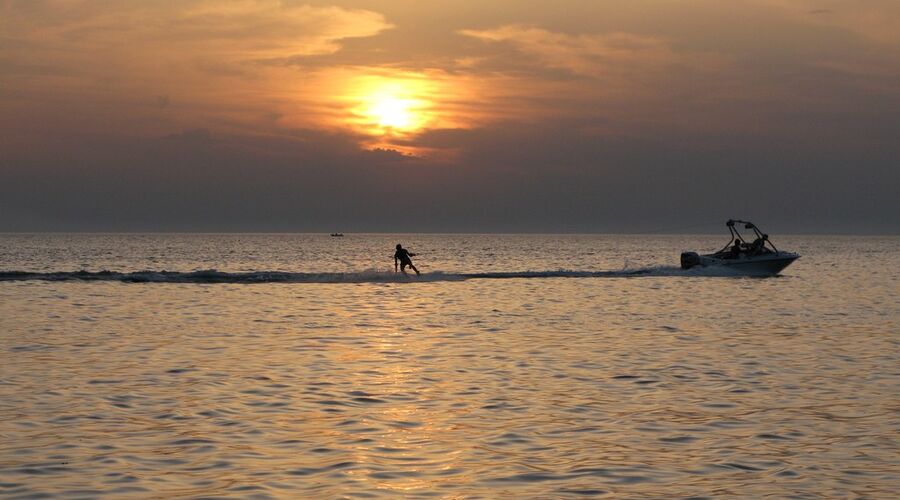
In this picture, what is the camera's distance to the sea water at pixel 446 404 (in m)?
11.5

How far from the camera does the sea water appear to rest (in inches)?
454

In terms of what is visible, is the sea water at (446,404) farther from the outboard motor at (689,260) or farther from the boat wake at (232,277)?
the outboard motor at (689,260)

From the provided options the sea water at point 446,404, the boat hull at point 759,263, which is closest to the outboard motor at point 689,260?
the boat hull at point 759,263

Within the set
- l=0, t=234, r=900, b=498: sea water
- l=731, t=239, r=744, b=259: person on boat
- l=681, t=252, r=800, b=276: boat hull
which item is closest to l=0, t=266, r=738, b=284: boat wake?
l=681, t=252, r=800, b=276: boat hull

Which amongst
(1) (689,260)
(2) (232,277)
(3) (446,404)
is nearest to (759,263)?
(1) (689,260)

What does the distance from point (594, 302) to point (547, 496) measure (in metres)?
33.2

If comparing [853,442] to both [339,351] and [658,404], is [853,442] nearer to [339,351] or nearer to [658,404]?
[658,404]

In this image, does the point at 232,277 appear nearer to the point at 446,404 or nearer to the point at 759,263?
the point at 759,263

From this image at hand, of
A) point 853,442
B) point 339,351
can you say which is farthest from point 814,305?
point 853,442

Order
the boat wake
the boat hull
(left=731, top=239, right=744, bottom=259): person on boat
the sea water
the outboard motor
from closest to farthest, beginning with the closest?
the sea water, the boat wake, the boat hull, (left=731, top=239, right=744, bottom=259): person on boat, the outboard motor

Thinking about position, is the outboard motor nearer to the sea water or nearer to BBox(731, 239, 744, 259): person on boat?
BBox(731, 239, 744, 259): person on boat

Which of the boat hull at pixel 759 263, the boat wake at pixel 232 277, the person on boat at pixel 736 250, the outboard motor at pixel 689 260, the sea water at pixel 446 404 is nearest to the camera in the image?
the sea water at pixel 446 404

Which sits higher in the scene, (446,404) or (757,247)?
(757,247)

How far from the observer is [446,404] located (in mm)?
16500
